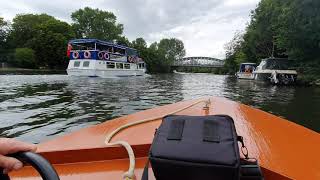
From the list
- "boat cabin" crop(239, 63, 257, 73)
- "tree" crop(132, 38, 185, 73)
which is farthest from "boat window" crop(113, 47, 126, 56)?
"tree" crop(132, 38, 185, 73)

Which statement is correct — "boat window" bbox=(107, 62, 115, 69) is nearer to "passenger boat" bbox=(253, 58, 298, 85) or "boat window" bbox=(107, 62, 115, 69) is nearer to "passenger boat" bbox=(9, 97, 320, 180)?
"passenger boat" bbox=(253, 58, 298, 85)

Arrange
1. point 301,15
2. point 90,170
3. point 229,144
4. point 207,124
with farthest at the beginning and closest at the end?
point 301,15 < point 90,170 < point 207,124 < point 229,144

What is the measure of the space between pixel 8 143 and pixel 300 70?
1335 inches

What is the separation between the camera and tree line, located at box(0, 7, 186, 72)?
54562 mm

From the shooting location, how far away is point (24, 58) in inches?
2052

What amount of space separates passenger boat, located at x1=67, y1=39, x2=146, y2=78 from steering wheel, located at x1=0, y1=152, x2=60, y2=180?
29.4 meters

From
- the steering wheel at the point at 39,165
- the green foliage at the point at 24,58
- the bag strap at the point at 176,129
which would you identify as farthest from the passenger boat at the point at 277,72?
the green foliage at the point at 24,58

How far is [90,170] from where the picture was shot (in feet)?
7.22

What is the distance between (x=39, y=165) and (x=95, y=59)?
3043 cm

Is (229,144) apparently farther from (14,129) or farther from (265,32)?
(265,32)

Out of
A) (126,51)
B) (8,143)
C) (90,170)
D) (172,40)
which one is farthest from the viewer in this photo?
(172,40)

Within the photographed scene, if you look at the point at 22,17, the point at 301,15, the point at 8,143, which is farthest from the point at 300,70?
the point at 22,17

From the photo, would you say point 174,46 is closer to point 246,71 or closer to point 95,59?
point 246,71

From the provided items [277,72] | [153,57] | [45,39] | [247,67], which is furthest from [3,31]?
[277,72]
